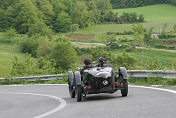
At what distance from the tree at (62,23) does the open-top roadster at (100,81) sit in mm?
136504

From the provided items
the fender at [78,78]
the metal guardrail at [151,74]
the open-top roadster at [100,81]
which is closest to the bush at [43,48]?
the metal guardrail at [151,74]

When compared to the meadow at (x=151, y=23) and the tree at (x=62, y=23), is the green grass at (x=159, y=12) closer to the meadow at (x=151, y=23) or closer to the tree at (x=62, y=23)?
the meadow at (x=151, y=23)

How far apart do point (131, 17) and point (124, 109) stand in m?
153

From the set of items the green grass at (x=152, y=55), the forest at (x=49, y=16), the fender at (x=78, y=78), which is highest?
the fender at (x=78, y=78)

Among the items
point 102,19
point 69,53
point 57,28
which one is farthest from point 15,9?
point 69,53

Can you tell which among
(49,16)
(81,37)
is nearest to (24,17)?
(49,16)

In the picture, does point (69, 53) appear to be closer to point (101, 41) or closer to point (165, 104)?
point (101, 41)

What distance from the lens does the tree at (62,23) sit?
150m

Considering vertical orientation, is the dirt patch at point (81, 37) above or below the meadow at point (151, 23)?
below

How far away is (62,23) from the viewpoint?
15150cm

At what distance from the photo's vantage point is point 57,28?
495 feet

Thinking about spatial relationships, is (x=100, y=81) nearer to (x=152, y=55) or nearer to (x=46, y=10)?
(x=152, y=55)

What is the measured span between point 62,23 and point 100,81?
14197 centimetres

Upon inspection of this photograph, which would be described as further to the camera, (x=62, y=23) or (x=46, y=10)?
(x=46, y=10)
